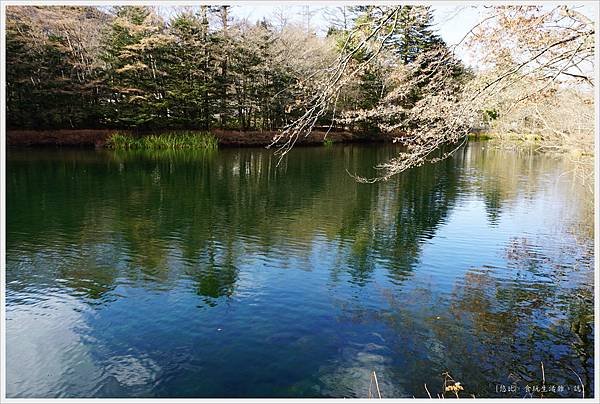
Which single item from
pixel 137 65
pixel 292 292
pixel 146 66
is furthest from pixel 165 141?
pixel 292 292

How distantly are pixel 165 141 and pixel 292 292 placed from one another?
2001 centimetres

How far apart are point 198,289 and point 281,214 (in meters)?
4.51

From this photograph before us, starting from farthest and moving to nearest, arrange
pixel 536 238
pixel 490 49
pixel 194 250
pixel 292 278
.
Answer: pixel 536 238, pixel 194 250, pixel 292 278, pixel 490 49

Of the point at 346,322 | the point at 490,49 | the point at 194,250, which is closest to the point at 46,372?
the point at 346,322

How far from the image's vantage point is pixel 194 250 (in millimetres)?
8125

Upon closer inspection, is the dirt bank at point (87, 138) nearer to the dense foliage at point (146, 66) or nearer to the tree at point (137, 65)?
the dense foliage at point (146, 66)

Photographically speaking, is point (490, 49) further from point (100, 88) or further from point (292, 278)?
point (100, 88)

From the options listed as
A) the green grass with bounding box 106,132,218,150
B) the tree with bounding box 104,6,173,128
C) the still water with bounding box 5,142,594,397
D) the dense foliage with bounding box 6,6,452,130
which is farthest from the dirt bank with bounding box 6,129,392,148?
the still water with bounding box 5,142,594,397

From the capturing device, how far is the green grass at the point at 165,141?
23.6 meters

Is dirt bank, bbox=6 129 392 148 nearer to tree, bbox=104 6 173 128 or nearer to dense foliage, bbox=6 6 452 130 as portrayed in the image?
dense foliage, bbox=6 6 452 130

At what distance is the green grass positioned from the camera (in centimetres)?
2364

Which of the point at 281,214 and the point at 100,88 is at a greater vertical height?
the point at 100,88

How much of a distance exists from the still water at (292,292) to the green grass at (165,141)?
10868 mm

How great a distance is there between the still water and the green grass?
1087cm
